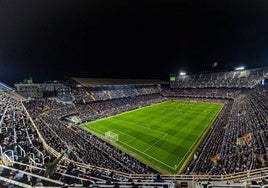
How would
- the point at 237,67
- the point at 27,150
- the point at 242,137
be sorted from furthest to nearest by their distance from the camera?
1. the point at 237,67
2. the point at 242,137
3. the point at 27,150

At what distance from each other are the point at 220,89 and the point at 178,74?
23310 mm

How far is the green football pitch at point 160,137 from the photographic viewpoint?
603 inches

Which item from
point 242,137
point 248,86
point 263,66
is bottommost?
point 242,137

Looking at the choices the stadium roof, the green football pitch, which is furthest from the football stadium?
the stadium roof

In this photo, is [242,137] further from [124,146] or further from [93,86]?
[93,86]

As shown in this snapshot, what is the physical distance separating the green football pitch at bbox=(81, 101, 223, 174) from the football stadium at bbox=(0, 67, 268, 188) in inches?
3.6

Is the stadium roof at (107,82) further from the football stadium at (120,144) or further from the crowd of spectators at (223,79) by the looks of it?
the crowd of spectators at (223,79)

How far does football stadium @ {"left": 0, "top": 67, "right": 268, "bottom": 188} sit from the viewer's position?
6.42 meters

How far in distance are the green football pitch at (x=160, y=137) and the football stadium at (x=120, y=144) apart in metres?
0.09

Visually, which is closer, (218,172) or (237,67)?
(218,172)

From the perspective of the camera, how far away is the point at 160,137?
20656mm

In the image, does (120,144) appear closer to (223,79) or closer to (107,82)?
(107,82)

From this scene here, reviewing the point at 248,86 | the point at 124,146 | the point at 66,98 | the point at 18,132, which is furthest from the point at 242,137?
the point at 248,86

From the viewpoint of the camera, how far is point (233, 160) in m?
→ 11.4
